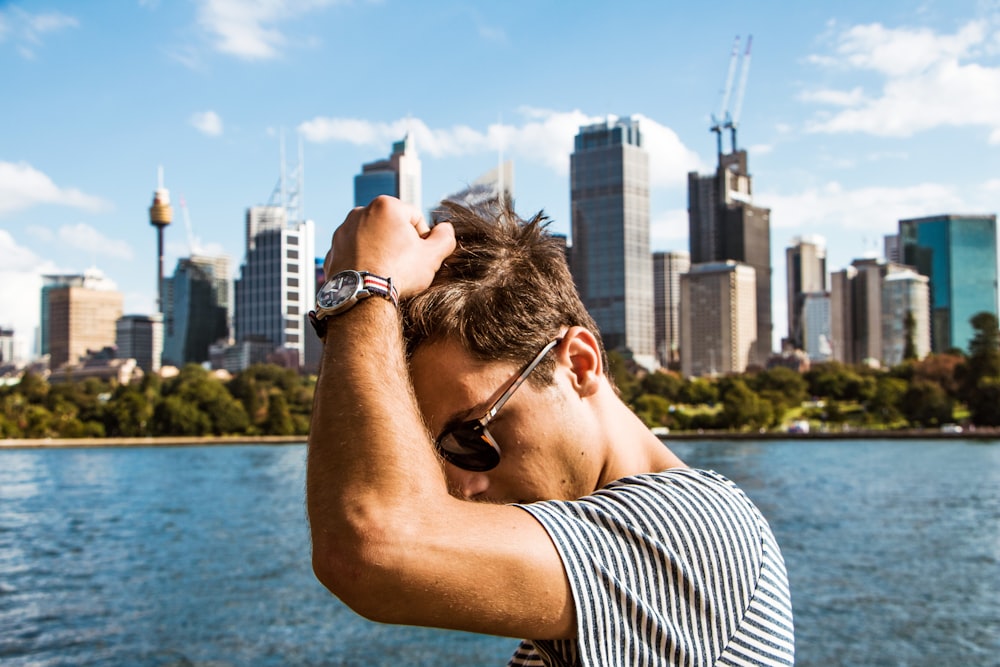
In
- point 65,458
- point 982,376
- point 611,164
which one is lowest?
point 65,458

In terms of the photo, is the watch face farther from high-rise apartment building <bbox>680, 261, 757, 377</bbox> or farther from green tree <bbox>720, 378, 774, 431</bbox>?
high-rise apartment building <bbox>680, 261, 757, 377</bbox>

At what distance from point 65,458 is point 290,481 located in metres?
35.8

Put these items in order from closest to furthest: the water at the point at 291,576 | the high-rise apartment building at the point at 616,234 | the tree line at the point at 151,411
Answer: the water at the point at 291,576 < the tree line at the point at 151,411 < the high-rise apartment building at the point at 616,234

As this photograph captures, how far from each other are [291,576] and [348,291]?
26764 millimetres

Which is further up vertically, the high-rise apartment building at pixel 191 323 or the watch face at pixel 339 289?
the high-rise apartment building at pixel 191 323

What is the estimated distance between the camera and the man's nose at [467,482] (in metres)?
1.62

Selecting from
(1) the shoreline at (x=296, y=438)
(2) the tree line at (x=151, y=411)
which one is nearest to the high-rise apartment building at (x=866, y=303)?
(1) the shoreline at (x=296, y=438)

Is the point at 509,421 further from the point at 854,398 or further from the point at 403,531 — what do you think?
the point at 854,398

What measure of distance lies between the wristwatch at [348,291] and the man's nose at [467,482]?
327mm

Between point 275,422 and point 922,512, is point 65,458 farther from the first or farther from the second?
→ point 922,512

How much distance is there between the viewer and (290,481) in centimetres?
5806

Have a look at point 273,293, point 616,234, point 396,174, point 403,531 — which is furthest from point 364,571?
point 616,234

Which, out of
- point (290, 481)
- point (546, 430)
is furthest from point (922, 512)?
point (546, 430)

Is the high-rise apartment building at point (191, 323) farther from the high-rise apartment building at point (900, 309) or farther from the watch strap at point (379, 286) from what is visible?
the watch strap at point (379, 286)
